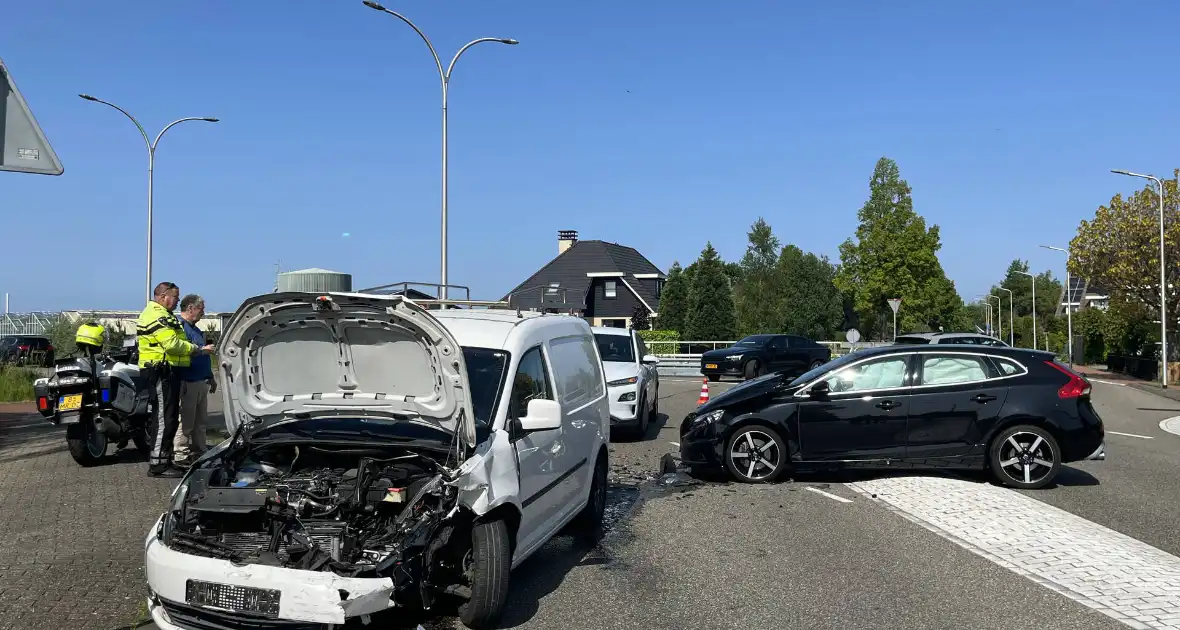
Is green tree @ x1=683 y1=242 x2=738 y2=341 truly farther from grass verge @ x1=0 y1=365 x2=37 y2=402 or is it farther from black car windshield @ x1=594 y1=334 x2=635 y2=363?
black car windshield @ x1=594 y1=334 x2=635 y2=363

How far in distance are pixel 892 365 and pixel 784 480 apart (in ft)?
5.39

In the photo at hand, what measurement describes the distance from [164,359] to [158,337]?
0.22m

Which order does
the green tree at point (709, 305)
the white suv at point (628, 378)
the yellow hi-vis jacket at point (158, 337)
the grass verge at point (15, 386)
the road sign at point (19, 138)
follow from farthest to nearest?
the green tree at point (709, 305), the grass verge at point (15, 386), the white suv at point (628, 378), the yellow hi-vis jacket at point (158, 337), the road sign at point (19, 138)

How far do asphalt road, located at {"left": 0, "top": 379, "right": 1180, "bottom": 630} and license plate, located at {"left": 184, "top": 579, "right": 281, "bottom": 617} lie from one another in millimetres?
901

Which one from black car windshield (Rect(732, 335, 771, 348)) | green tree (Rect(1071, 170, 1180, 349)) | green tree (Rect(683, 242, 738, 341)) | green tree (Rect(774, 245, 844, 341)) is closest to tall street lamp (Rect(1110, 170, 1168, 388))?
green tree (Rect(1071, 170, 1180, 349))

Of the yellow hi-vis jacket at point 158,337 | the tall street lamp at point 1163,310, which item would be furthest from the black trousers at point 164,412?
the tall street lamp at point 1163,310

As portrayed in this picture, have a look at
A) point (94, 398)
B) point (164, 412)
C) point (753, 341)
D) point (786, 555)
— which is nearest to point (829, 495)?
point (786, 555)

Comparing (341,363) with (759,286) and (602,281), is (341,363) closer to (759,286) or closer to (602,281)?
(602,281)

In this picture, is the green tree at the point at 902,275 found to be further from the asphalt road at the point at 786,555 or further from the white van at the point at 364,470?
the white van at the point at 364,470

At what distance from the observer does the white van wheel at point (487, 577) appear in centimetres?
530

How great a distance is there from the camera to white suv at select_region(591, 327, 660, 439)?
14602 mm

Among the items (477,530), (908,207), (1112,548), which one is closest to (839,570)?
(1112,548)

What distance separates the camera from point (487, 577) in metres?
5.30

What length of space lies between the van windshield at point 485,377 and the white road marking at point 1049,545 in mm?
3719
